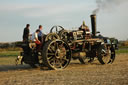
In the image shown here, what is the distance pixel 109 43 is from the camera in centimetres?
1412

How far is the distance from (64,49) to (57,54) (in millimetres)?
450

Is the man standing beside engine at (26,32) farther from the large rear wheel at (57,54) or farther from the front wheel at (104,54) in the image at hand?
the front wheel at (104,54)

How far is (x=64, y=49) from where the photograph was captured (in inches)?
431

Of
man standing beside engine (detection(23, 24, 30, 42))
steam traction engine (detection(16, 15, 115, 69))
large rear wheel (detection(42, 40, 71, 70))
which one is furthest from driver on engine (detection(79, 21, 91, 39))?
man standing beside engine (detection(23, 24, 30, 42))

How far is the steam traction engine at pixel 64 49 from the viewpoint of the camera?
1059 centimetres

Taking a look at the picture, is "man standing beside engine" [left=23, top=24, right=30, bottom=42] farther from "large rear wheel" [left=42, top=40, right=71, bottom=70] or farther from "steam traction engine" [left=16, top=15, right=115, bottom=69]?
"large rear wheel" [left=42, top=40, right=71, bottom=70]

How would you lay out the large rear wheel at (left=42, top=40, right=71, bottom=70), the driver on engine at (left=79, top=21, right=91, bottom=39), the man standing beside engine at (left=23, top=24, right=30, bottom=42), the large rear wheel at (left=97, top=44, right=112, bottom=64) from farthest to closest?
the large rear wheel at (left=97, top=44, right=112, bottom=64)
the driver on engine at (left=79, top=21, right=91, bottom=39)
the man standing beside engine at (left=23, top=24, right=30, bottom=42)
the large rear wheel at (left=42, top=40, right=71, bottom=70)

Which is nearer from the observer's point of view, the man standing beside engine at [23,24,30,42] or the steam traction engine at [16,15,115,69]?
the steam traction engine at [16,15,115,69]

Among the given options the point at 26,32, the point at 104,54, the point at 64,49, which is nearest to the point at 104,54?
the point at 104,54

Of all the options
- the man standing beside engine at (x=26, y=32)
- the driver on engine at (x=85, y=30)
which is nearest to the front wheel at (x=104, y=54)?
the driver on engine at (x=85, y=30)

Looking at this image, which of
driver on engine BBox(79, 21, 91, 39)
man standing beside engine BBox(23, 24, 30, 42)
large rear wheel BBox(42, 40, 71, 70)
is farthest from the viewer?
driver on engine BBox(79, 21, 91, 39)

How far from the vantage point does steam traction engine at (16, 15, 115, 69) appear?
10.6m

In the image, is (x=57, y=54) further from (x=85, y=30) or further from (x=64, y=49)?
(x=85, y=30)

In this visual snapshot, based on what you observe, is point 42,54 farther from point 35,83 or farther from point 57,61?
point 35,83
